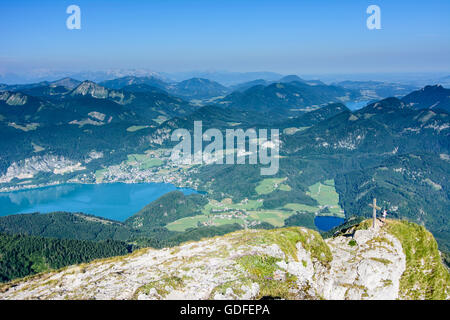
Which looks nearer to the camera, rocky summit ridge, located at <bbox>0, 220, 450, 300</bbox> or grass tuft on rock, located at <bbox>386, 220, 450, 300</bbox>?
rocky summit ridge, located at <bbox>0, 220, 450, 300</bbox>

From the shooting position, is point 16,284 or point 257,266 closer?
point 257,266

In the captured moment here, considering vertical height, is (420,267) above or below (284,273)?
above

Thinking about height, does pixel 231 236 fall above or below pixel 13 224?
above

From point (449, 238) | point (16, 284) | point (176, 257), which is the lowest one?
point (449, 238)

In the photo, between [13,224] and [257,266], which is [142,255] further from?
[13,224]

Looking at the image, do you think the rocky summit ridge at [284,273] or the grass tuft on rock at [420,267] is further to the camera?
the grass tuft on rock at [420,267]

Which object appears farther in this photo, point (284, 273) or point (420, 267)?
point (420, 267)
